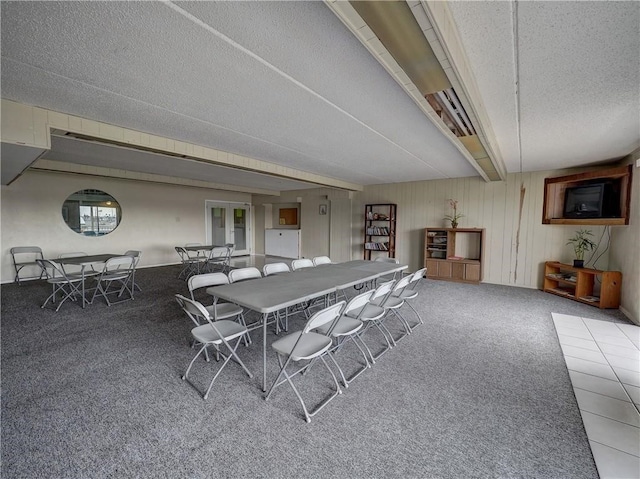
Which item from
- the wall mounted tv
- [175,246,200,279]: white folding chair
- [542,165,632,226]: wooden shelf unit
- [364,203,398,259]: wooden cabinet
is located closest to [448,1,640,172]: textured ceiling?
[542,165,632,226]: wooden shelf unit

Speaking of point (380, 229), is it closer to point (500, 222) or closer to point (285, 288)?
point (500, 222)

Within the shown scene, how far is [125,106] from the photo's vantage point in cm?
258

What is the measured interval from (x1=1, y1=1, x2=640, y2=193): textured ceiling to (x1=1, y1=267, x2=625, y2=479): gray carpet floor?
239cm

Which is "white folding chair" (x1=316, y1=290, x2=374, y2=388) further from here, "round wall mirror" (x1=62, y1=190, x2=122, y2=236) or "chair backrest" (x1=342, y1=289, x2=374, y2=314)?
"round wall mirror" (x1=62, y1=190, x2=122, y2=236)

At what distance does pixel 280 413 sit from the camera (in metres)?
1.91

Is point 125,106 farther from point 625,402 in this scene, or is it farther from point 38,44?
point 625,402

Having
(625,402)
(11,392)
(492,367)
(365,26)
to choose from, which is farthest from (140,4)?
(625,402)

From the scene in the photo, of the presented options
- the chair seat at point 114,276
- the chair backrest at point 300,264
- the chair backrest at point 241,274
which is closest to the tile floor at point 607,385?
the chair backrest at point 300,264

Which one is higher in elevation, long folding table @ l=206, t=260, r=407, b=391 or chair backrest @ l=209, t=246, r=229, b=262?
long folding table @ l=206, t=260, r=407, b=391

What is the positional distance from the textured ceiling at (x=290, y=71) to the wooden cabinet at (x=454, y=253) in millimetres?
2906

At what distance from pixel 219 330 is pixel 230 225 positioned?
7.89m

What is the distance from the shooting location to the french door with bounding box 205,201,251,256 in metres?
9.17

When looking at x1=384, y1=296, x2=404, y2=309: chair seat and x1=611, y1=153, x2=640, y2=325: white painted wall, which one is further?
x1=611, y1=153, x2=640, y2=325: white painted wall

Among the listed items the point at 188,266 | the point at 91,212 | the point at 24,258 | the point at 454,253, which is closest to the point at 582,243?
the point at 454,253
